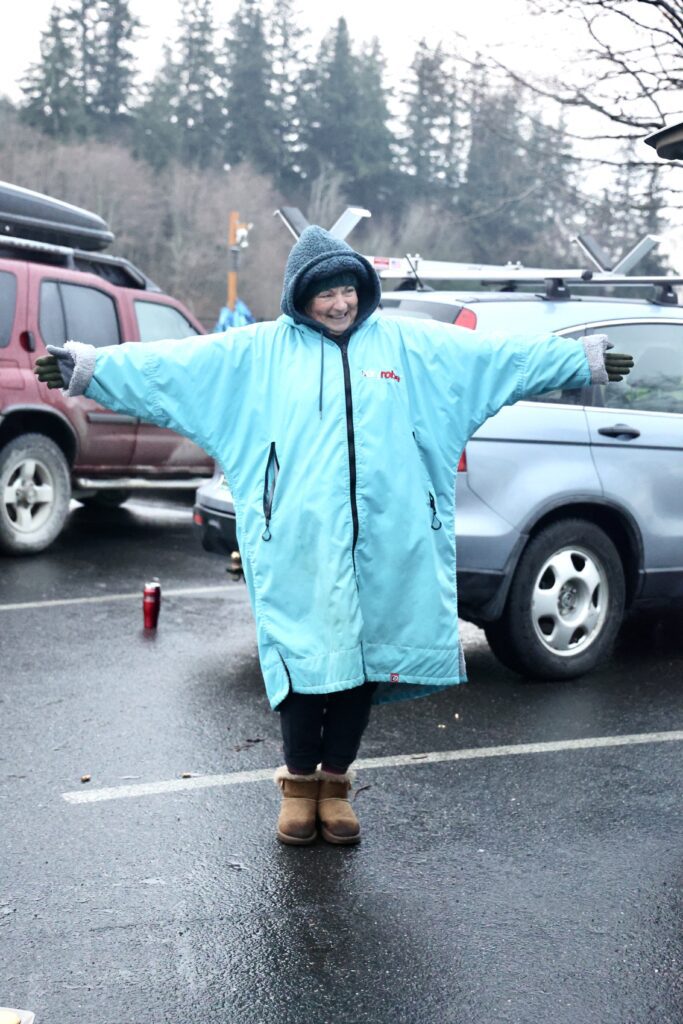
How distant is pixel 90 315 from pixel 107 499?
8.38 feet

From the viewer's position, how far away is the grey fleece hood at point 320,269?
4.04 meters

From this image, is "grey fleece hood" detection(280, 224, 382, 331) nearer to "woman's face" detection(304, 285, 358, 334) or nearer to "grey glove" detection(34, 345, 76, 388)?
"woman's face" detection(304, 285, 358, 334)

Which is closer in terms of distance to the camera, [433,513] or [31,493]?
[433,513]

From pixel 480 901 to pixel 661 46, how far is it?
10.1 m

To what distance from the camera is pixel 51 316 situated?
30.3 ft

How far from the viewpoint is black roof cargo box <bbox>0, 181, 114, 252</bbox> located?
954 centimetres

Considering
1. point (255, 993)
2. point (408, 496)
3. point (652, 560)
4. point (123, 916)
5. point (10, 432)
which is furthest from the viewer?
point (10, 432)

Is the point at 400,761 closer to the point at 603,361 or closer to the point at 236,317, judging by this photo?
the point at 603,361

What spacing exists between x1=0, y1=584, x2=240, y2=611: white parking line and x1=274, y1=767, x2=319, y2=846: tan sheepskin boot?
11.9ft

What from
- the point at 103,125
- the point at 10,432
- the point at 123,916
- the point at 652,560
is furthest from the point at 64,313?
the point at 103,125

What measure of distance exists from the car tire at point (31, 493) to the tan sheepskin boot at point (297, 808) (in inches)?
201

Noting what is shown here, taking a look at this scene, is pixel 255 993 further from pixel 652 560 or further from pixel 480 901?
pixel 652 560

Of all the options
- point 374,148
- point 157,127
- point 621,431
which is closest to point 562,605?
point 621,431

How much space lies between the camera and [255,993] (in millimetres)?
3221
